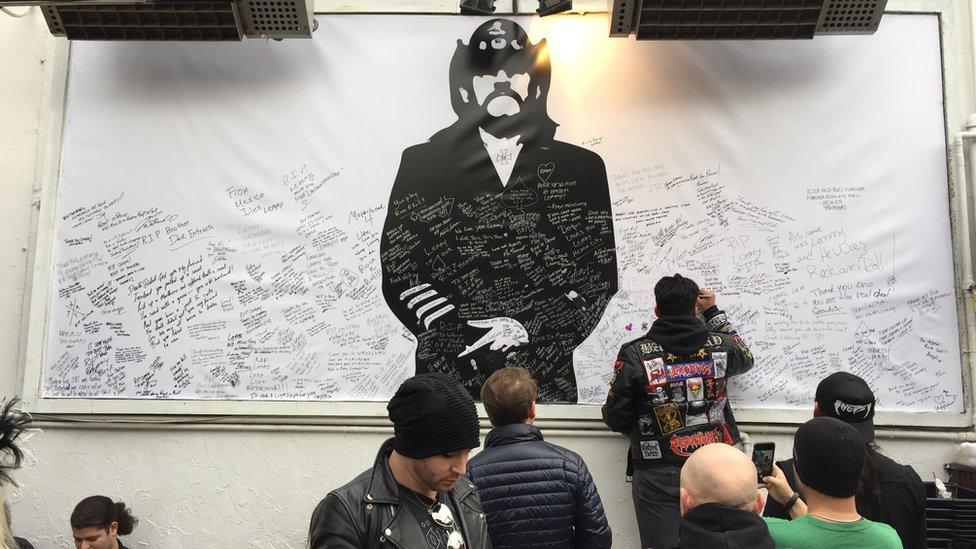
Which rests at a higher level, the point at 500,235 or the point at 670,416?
the point at 500,235

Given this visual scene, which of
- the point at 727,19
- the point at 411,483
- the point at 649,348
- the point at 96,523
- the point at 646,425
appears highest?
the point at 727,19

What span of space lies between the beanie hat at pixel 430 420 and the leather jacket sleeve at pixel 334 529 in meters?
0.21

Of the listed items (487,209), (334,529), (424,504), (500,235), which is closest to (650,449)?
(500,235)

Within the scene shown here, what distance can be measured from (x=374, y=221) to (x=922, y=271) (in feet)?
10.5

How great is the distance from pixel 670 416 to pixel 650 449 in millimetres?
201

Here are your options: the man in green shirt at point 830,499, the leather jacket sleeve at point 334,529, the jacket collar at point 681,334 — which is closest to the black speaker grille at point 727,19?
the jacket collar at point 681,334

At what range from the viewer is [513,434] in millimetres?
3203

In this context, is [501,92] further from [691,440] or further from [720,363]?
[691,440]

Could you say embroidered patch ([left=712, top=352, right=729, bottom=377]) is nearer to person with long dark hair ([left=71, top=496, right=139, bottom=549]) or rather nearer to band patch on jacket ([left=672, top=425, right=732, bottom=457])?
band patch on jacket ([left=672, top=425, right=732, bottom=457])

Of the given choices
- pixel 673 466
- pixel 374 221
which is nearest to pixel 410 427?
pixel 673 466

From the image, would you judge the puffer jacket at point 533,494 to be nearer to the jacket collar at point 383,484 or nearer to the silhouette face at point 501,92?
the jacket collar at point 383,484

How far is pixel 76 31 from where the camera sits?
15.4 feet

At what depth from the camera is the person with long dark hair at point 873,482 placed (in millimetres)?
2906

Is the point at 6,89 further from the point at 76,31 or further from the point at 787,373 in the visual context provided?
the point at 787,373
